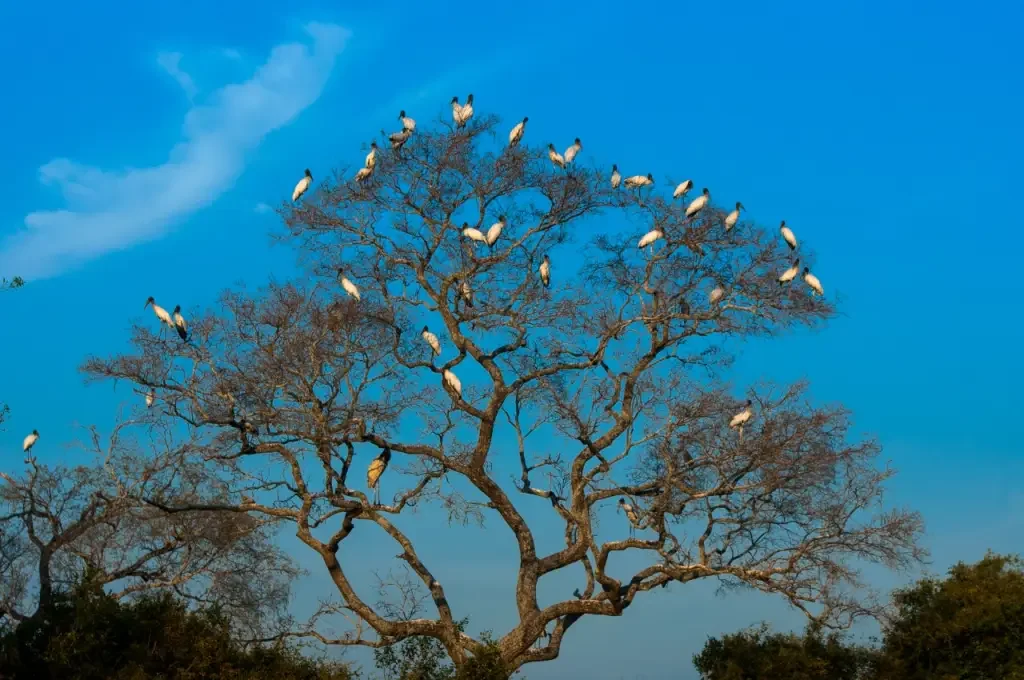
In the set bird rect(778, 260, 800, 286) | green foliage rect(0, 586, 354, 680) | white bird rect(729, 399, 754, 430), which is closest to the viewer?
green foliage rect(0, 586, 354, 680)

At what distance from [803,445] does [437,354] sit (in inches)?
212

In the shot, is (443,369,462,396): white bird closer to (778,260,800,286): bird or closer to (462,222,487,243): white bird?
(462,222,487,243): white bird

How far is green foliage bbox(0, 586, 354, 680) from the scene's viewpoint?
12.1 metres

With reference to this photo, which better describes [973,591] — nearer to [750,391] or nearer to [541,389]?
[750,391]

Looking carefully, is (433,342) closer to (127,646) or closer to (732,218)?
(732,218)

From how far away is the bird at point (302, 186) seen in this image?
54.2 ft

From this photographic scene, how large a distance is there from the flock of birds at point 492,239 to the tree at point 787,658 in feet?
10.2

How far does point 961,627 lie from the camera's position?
15391mm

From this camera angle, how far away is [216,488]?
16.6 metres

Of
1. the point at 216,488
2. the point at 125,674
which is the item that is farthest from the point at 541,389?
the point at 125,674

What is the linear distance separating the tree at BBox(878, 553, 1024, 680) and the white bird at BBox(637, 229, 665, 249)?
6.34 meters

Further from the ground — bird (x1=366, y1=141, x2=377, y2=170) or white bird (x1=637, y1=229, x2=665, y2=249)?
bird (x1=366, y1=141, x2=377, y2=170)

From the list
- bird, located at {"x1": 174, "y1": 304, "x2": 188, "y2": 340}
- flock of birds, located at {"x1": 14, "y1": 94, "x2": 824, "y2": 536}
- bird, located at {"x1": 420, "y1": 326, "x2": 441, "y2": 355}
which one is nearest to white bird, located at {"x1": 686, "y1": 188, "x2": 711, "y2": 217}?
flock of birds, located at {"x1": 14, "y1": 94, "x2": 824, "y2": 536}

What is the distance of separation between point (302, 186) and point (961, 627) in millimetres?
11937
